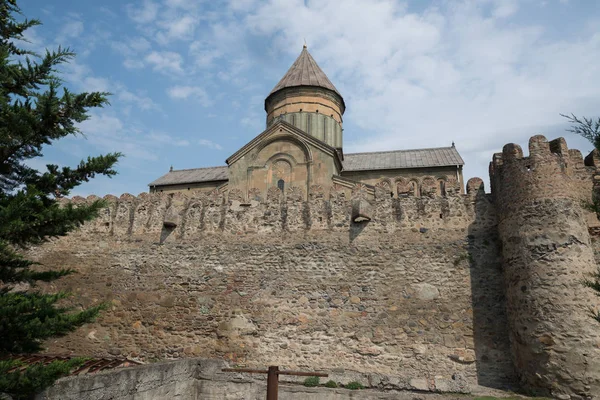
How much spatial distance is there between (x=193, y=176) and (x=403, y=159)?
1210cm

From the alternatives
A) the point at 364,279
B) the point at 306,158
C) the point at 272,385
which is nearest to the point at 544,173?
the point at 364,279

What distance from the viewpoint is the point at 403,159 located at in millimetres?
23688

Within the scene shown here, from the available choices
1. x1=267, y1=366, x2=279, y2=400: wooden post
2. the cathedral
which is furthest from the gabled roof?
x1=267, y1=366, x2=279, y2=400: wooden post

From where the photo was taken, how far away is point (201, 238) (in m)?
10.9

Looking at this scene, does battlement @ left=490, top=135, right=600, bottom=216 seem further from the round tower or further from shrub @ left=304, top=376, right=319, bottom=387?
the round tower

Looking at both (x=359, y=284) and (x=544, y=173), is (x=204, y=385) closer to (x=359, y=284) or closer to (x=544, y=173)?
(x=359, y=284)

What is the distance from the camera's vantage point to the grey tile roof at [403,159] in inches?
888

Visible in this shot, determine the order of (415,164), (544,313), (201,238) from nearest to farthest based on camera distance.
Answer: (544,313) → (201,238) → (415,164)

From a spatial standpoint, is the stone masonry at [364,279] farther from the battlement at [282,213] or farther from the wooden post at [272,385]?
the wooden post at [272,385]

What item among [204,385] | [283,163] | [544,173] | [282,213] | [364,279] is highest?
[283,163]

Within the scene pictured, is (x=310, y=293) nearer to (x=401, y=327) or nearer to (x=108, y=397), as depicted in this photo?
(x=401, y=327)

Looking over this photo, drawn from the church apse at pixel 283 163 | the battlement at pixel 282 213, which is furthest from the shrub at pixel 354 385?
the church apse at pixel 283 163

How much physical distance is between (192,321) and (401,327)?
15.1ft

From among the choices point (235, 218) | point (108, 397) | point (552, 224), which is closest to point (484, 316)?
point (552, 224)
